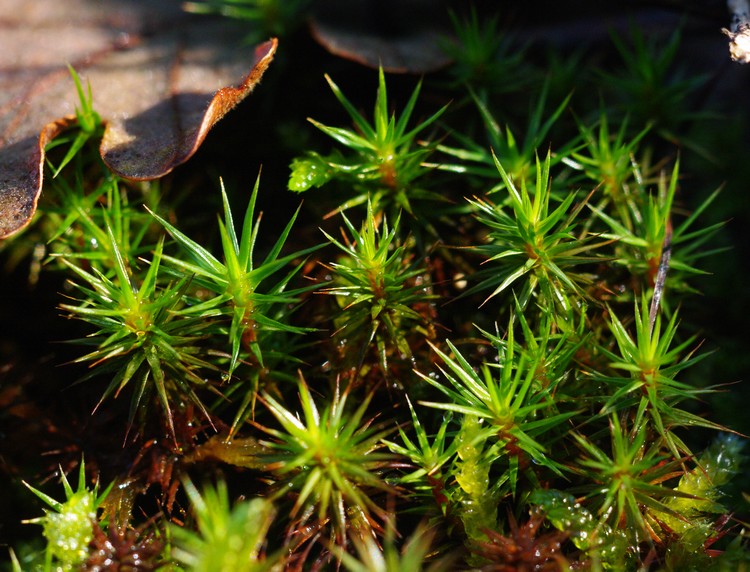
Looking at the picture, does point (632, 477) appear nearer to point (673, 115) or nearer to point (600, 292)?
point (600, 292)

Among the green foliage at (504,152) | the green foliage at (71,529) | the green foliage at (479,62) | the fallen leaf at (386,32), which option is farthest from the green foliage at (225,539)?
the green foliage at (479,62)

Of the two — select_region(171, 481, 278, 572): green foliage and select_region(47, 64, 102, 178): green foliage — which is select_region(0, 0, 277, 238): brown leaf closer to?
select_region(47, 64, 102, 178): green foliage

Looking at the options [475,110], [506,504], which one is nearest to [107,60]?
[475,110]

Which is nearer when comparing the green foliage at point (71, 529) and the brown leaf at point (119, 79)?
the green foliage at point (71, 529)

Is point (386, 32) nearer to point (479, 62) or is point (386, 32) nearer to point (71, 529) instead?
point (479, 62)

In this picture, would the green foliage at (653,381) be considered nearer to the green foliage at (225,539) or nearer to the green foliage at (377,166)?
the green foliage at (377,166)

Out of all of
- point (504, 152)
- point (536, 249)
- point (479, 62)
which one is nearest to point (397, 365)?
point (536, 249)

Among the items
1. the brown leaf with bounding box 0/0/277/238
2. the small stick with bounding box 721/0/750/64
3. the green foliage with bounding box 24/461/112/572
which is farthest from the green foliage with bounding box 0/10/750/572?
the small stick with bounding box 721/0/750/64
